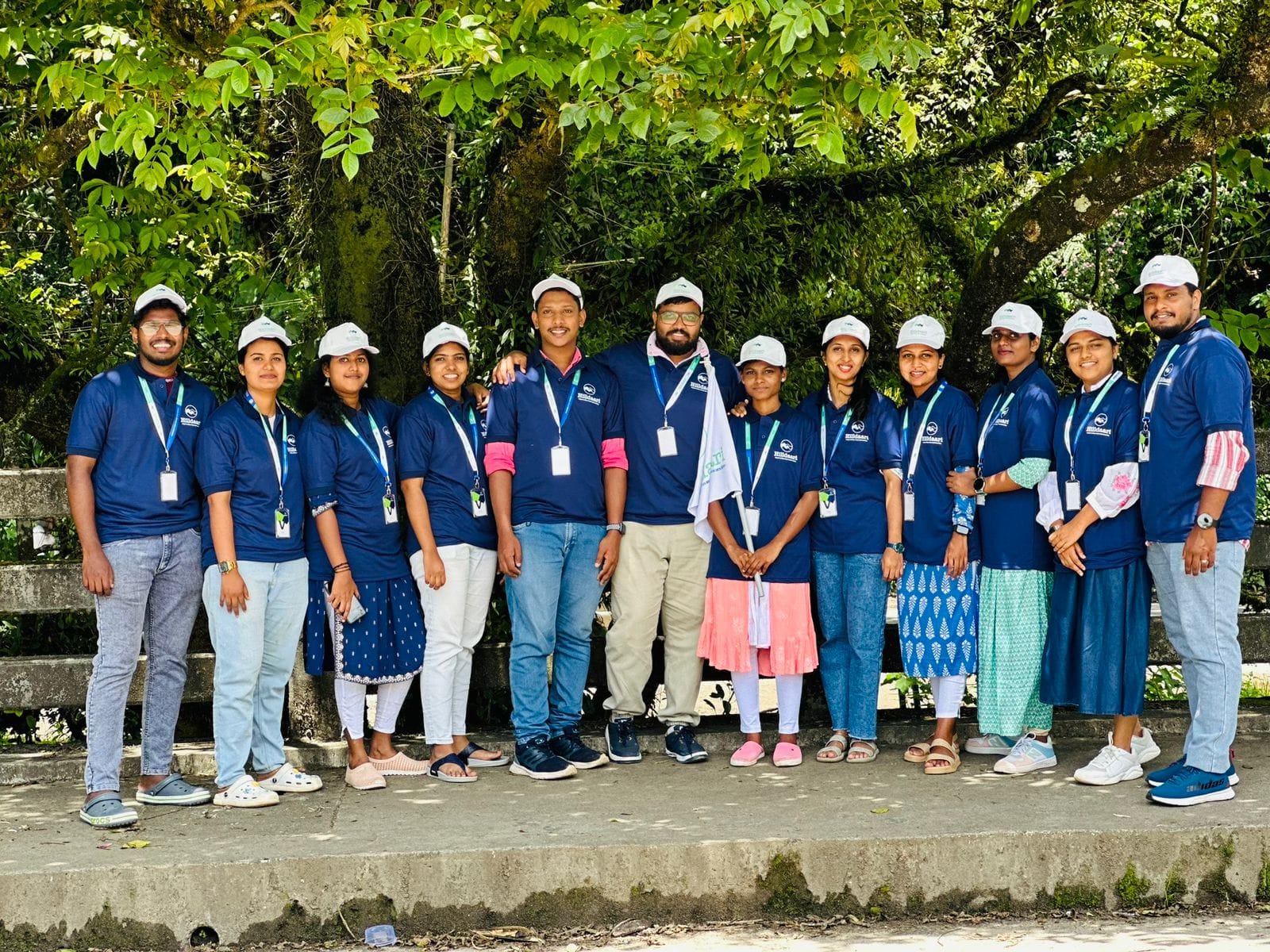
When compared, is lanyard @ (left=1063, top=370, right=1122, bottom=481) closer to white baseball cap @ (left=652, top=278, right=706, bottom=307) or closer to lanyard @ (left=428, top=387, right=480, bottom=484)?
white baseball cap @ (left=652, top=278, right=706, bottom=307)

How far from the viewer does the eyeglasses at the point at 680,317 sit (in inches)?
248

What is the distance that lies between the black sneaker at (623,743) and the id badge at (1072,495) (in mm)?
2192

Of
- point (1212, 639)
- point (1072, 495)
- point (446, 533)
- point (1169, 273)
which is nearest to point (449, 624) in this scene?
point (446, 533)

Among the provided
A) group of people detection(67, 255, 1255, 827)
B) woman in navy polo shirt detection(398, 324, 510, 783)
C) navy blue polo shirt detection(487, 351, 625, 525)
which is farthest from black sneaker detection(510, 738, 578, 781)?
navy blue polo shirt detection(487, 351, 625, 525)

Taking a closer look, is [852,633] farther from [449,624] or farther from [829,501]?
[449,624]

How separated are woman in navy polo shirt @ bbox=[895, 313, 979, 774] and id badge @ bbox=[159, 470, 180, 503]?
314cm

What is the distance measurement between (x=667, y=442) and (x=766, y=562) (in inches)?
27.7

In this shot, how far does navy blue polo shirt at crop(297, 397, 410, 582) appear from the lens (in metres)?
5.88

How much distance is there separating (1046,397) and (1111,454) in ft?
1.30

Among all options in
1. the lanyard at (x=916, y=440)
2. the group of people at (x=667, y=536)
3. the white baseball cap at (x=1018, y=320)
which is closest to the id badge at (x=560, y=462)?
the group of people at (x=667, y=536)

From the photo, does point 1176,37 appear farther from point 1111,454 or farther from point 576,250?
point 576,250

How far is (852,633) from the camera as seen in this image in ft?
20.3

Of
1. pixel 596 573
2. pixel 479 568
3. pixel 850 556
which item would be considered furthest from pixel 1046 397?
pixel 479 568

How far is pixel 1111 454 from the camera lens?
5762 millimetres
